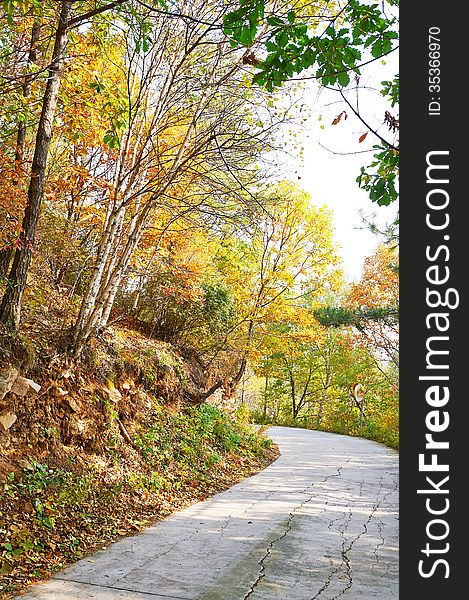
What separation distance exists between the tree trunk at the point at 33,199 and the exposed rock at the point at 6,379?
1.56 ft

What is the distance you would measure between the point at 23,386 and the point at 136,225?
10.5ft

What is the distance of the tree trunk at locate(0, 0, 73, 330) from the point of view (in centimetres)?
525

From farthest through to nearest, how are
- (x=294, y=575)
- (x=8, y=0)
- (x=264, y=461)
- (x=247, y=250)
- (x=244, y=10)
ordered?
1. (x=247, y=250)
2. (x=264, y=461)
3. (x=294, y=575)
4. (x=8, y=0)
5. (x=244, y=10)

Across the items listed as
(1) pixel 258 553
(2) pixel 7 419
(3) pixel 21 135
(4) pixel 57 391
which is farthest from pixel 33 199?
(1) pixel 258 553

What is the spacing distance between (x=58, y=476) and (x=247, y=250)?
7.07 meters

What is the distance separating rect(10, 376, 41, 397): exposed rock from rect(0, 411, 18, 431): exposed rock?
0.24 metres

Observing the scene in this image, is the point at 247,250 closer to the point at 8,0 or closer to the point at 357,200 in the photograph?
the point at 357,200

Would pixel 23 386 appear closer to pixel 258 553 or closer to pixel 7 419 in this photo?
pixel 7 419

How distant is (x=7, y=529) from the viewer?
406 centimetres

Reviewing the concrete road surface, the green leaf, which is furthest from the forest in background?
the concrete road surface

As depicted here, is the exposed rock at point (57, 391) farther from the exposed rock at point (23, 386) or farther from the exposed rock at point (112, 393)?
the exposed rock at point (112, 393)

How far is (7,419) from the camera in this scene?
4852 millimetres

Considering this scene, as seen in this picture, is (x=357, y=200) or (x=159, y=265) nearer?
(x=159, y=265)

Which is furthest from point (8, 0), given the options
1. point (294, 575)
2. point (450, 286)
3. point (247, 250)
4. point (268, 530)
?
point (247, 250)
